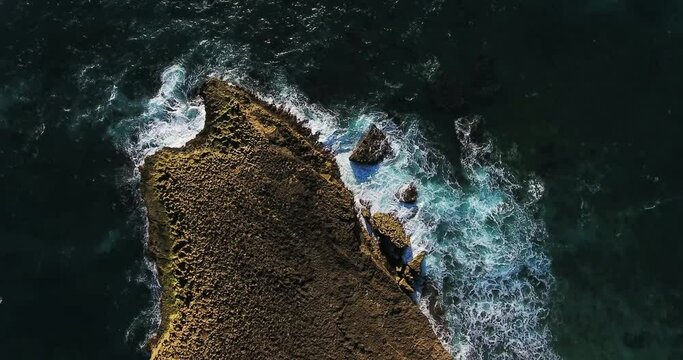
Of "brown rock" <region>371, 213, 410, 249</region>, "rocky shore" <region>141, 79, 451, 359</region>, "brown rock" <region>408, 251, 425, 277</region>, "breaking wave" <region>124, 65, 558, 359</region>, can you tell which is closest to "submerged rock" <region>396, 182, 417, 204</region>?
"breaking wave" <region>124, 65, 558, 359</region>

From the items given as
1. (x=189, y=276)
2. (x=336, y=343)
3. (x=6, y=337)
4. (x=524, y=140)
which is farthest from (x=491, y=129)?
(x=6, y=337)

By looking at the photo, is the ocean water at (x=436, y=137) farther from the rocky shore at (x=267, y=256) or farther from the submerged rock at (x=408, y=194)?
the rocky shore at (x=267, y=256)

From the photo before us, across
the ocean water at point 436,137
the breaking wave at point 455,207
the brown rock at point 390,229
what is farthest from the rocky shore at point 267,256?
the ocean water at point 436,137

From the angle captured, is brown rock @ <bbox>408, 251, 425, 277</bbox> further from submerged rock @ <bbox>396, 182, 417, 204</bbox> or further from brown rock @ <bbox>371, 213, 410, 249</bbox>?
submerged rock @ <bbox>396, 182, 417, 204</bbox>

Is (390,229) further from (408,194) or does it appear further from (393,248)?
(408,194)

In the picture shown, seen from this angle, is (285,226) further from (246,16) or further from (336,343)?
(246,16)

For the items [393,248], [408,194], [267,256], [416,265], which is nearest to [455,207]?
[408,194]
